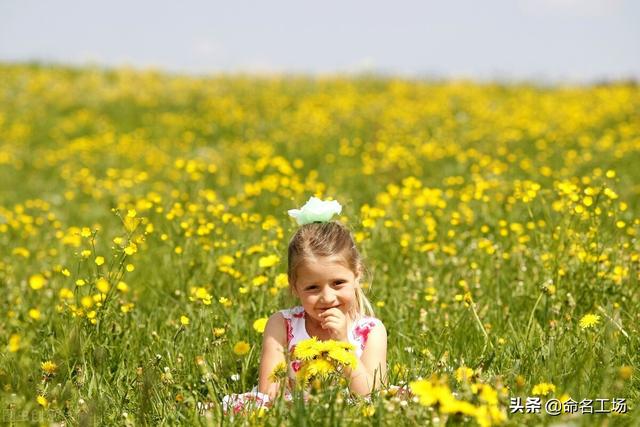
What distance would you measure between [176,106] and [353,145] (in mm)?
5925

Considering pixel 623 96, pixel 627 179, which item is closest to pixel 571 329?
pixel 627 179

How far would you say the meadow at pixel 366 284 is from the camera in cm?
256

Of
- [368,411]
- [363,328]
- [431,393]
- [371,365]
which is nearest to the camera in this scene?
[431,393]

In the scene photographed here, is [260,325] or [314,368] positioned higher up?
[314,368]

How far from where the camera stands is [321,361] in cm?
240

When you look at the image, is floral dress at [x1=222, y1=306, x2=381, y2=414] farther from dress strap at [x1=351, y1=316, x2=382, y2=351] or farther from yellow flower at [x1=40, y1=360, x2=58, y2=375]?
yellow flower at [x1=40, y1=360, x2=58, y2=375]

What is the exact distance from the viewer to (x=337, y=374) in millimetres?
2504

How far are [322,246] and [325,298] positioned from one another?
0.68ft

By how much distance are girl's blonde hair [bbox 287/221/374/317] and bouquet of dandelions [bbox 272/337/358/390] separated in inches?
24.1

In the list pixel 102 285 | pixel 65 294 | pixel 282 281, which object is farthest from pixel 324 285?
pixel 65 294

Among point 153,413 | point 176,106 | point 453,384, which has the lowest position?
point 153,413

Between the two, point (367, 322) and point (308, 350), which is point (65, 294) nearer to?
point (367, 322)

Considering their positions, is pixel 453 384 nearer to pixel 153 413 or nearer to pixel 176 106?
pixel 153 413

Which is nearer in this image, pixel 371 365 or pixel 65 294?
pixel 371 365
